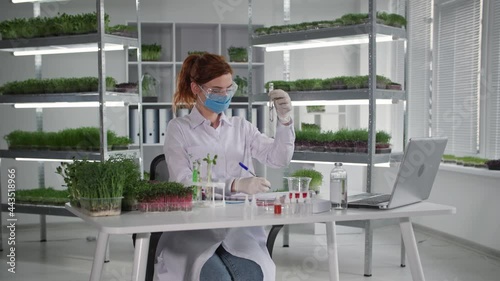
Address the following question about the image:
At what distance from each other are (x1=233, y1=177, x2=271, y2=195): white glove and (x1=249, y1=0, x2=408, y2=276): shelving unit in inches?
85.3

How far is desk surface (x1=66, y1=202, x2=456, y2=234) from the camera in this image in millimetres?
2264

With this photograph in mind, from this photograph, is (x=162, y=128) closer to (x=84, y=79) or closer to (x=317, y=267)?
(x=84, y=79)

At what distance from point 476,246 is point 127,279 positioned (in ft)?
9.44

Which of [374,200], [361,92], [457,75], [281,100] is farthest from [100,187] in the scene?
[457,75]

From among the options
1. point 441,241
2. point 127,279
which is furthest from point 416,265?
point 441,241

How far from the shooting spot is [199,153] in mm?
3168

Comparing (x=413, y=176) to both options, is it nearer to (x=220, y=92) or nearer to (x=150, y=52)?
(x=220, y=92)

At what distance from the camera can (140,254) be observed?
2412 millimetres

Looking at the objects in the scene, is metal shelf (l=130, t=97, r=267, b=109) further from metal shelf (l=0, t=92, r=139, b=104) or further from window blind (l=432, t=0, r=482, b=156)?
window blind (l=432, t=0, r=482, b=156)

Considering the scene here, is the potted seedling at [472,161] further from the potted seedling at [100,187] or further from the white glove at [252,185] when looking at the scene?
the potted seedling at [100,187]

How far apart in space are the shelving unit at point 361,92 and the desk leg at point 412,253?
6.25ft

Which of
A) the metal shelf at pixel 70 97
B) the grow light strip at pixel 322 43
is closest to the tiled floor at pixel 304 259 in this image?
the metal shelf at pixel 70 97

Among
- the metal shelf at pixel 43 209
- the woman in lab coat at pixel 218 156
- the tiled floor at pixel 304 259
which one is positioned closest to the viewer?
the woman in lab coat at pixel 218 156

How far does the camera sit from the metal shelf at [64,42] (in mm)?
5277
